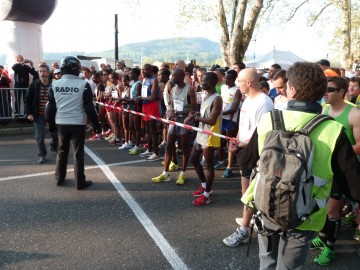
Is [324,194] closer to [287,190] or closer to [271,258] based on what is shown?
[287,190]

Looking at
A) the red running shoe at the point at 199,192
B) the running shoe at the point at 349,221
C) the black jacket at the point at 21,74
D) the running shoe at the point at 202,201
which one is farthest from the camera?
the black jacket at the point at 21,74

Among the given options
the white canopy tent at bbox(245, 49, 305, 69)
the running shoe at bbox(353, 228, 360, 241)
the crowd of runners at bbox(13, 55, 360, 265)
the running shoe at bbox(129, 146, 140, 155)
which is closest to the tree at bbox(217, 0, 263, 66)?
the crowd of runners at bbox(13, 55, 360, 265)

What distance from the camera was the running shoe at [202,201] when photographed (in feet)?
15.0

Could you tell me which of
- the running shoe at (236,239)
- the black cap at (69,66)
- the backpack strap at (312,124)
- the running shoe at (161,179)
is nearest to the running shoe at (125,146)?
the running shoe at (161,179)

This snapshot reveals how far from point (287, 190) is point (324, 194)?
33 cm

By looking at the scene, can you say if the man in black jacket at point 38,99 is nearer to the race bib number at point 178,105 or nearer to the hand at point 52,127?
the hand at point 52,127

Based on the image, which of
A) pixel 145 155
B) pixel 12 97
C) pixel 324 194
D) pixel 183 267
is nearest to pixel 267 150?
pixel 324 194

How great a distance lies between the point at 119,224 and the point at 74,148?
1.86 meters

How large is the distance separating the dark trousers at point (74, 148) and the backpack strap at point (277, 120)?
3.92m

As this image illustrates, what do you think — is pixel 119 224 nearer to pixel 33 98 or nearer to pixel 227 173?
pixel 227 173

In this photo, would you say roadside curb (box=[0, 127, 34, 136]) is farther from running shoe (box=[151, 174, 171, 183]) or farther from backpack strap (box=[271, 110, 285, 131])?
backpack strap (box=[271, 110, 285, 131])

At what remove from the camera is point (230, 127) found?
6.32m

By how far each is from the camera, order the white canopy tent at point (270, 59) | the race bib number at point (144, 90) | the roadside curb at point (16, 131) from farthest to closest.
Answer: the white canopy tent at point (270, 59) → the roadside curb at point (16, 131) → the race bib number at point (144, 90)

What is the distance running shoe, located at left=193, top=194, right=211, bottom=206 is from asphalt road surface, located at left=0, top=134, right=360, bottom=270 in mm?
73
